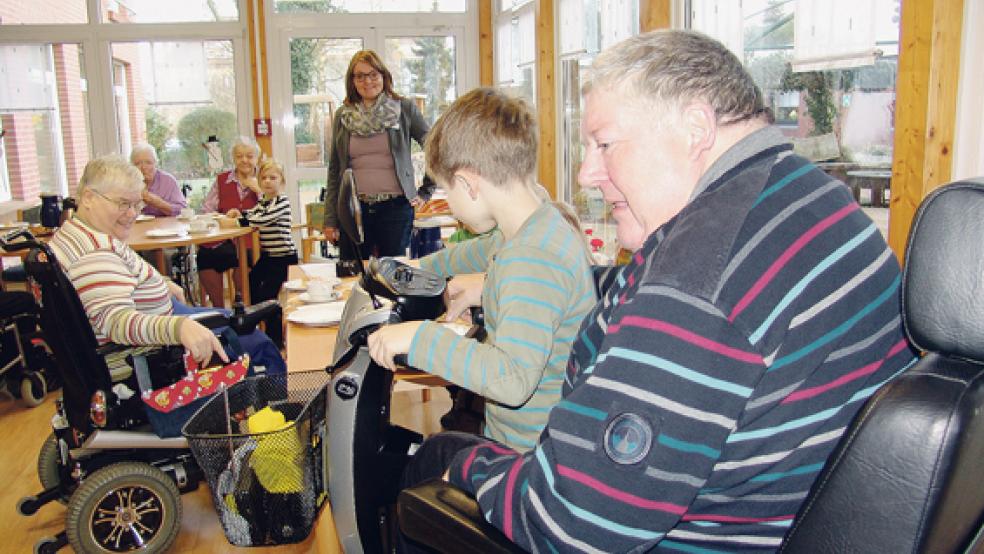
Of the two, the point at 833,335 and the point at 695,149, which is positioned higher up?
the point at 695,149

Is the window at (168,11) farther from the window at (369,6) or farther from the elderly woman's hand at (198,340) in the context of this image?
the elderly woman's hand at (198,340)

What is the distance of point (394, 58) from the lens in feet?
23.8

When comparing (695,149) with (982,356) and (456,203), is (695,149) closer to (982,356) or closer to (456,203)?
(982,356)

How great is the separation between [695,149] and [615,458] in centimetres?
38

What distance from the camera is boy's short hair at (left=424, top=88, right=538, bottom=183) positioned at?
1.53 metres

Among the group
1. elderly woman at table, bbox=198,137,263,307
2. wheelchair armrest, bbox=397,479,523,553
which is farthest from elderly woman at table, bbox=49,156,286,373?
elderly woman at table, bbox=198,137,263,307

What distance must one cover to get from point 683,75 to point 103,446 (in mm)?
1944

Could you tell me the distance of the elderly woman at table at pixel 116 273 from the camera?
2088mm

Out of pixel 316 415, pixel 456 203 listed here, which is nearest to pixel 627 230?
pixel 456 203

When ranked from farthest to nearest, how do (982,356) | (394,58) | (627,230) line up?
(394,58) → (627,230) → (982,356)

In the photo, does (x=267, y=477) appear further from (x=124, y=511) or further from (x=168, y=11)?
(x=168, y=11)

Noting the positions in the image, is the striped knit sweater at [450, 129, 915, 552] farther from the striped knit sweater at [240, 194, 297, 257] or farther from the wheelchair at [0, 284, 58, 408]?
the striped knit sweater at [240, 194, 297, 257]

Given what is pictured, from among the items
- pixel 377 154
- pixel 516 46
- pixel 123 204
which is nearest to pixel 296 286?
pixel 123 204

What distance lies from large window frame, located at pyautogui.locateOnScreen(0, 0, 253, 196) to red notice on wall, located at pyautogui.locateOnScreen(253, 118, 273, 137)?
0.25m
